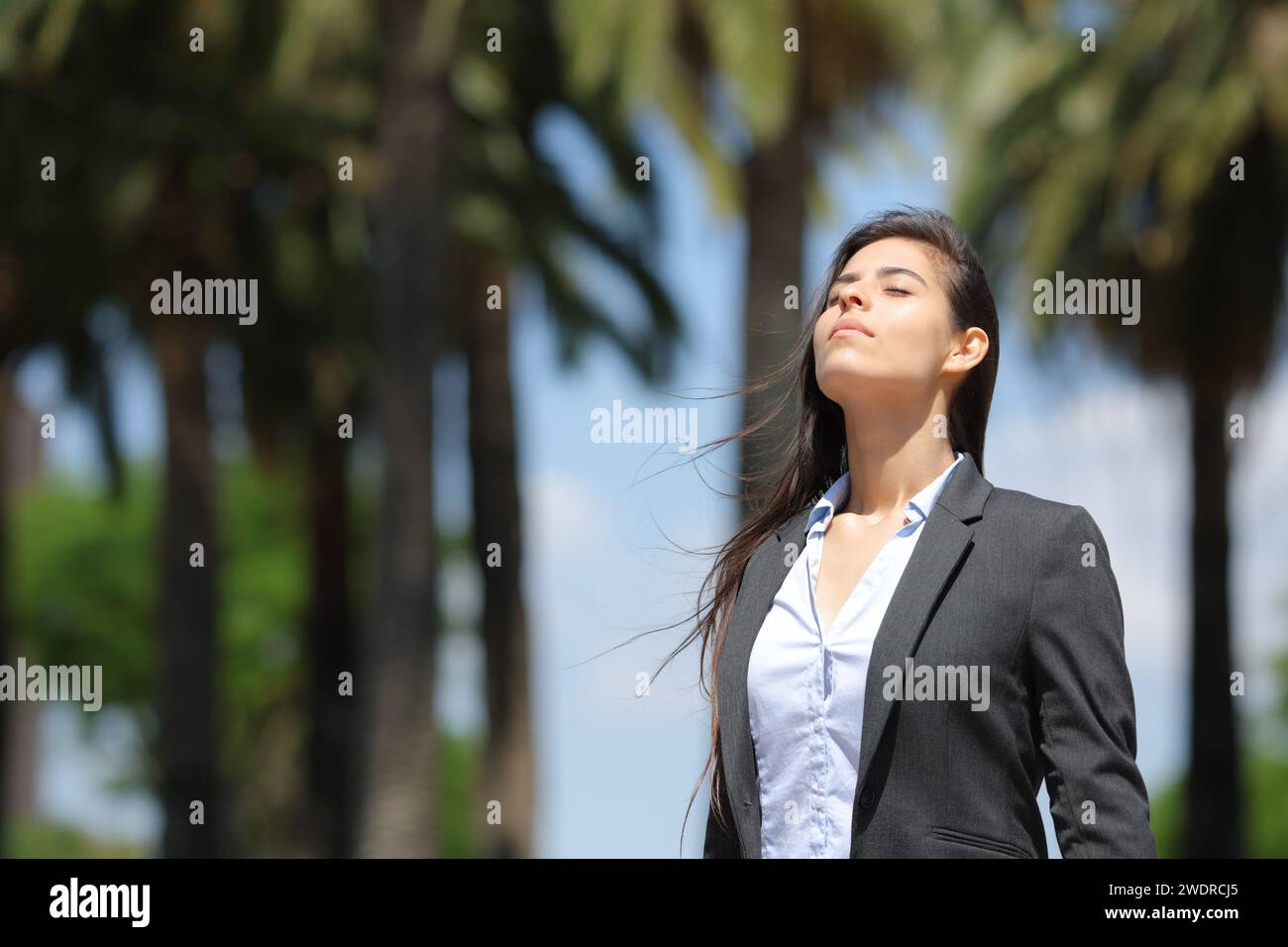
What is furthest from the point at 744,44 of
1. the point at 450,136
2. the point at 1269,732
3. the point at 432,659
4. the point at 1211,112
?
the point at 1269,732

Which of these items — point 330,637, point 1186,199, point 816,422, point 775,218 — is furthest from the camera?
point 330,637

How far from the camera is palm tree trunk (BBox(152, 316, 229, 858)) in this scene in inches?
622

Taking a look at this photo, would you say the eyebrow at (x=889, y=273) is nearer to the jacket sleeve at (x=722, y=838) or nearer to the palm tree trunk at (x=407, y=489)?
the jacket sleeve at (x=722, y=838)

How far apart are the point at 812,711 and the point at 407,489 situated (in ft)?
33.7

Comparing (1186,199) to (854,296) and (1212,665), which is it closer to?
(1212,665)

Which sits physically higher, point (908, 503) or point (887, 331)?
point (887, 331)

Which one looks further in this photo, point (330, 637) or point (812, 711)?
point (330, 637)

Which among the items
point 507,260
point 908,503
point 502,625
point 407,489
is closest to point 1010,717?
point 908,503

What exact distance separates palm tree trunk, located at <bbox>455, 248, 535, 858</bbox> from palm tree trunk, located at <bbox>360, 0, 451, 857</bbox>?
8.28 feet

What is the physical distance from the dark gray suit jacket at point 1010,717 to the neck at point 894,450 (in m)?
0.22

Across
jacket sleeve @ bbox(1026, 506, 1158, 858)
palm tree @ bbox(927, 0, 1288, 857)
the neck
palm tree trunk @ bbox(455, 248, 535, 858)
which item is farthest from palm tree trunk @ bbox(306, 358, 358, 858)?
jacket sleeve @ bbox(1026, 506, 1158, 858)

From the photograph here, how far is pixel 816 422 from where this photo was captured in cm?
301
